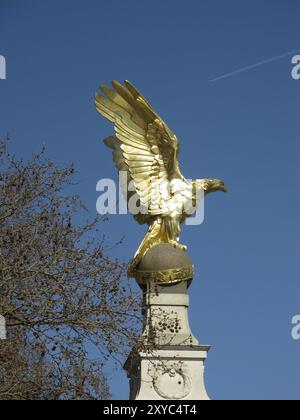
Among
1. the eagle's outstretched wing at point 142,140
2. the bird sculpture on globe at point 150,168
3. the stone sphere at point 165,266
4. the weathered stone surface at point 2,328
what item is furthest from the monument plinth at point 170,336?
the weathered stone surface at point 2,328

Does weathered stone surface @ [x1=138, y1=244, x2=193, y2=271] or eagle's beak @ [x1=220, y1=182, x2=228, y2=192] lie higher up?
eagle's beak @ [x1=220, y1=182, x2=228, y2=192]

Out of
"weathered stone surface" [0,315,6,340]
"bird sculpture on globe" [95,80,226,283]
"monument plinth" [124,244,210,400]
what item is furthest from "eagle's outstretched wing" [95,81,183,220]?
"weathered stone surface" [0,315,6,340]

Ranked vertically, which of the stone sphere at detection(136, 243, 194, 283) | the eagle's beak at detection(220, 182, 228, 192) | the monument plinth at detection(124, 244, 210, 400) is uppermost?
the eagle's beak at detection(220, 182, 228, 192)

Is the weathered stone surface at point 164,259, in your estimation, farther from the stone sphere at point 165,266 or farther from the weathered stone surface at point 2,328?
the weathered stone surface at point 2,328

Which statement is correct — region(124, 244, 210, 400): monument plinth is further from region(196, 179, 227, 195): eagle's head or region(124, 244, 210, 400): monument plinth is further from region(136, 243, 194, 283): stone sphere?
region(196, 179, 227, 195): eagle's head

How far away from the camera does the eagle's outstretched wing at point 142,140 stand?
1010 inches

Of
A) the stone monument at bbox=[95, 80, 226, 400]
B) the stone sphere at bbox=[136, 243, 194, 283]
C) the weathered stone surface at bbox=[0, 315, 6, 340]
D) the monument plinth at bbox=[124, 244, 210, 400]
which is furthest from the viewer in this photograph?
the stone sphere at bbox=[136, 243, 194, 283]

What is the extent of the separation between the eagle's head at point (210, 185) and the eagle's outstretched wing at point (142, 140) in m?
0.55

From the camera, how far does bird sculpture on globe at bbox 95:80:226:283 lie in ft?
83.5

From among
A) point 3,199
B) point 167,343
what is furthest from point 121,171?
point 3,199

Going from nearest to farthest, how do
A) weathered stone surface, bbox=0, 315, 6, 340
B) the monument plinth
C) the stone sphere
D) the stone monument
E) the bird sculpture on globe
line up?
weathered stone surface, bbox=0, 315, 6, 340
the monument plinth
the stone monument
the stone sphere
the bird sculpture on globe

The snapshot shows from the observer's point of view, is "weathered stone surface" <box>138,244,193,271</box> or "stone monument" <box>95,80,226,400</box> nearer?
"stone monument" <box>95,80,226,400</box>

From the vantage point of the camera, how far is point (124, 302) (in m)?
15.2

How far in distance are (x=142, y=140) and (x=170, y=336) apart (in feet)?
16.9
